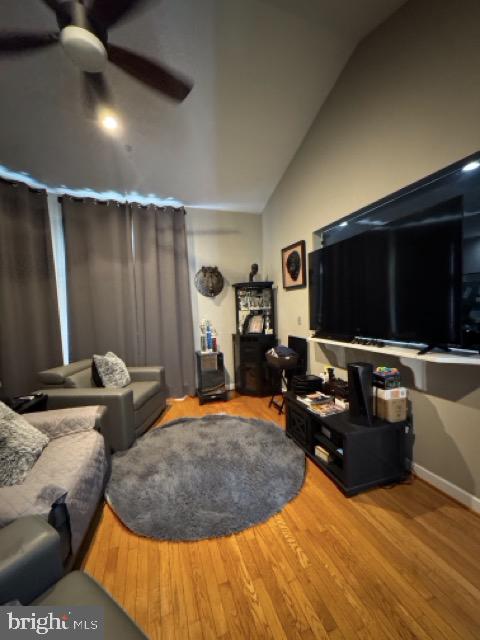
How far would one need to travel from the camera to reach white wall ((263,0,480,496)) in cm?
129

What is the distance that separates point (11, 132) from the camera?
6.50 ft

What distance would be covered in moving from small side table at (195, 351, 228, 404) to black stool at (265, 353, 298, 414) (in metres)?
0.67

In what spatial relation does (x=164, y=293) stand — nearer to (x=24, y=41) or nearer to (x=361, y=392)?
(x=24, y=41)

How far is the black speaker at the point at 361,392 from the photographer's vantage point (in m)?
1.61

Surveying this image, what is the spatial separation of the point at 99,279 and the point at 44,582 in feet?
9.08

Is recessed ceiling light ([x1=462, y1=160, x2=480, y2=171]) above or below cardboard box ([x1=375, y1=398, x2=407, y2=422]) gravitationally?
above

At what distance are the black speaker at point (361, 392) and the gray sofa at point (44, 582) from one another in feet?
4.83

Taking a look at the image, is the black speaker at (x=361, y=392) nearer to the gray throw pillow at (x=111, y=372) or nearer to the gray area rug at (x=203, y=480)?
the gray area rug at (x=203, y=480)

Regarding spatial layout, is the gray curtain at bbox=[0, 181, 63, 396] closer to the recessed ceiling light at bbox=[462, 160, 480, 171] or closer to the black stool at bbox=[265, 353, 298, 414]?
the black stool at bbox=[265, 353, 298, 414]

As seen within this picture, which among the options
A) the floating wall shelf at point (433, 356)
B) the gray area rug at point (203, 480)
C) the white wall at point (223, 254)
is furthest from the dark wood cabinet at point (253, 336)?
the floating wall shelf at point (433, 356)

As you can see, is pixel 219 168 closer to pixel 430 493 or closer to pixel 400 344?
pixel 400 344

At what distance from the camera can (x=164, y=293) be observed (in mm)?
3229

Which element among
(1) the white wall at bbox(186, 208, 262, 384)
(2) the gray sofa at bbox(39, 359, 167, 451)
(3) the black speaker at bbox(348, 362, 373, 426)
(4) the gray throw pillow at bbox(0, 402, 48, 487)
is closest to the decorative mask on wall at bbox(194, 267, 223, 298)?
(1) the white wall at bbox(186, 208, 262, 384)


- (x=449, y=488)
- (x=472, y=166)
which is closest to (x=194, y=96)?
(x=472, y=166)
